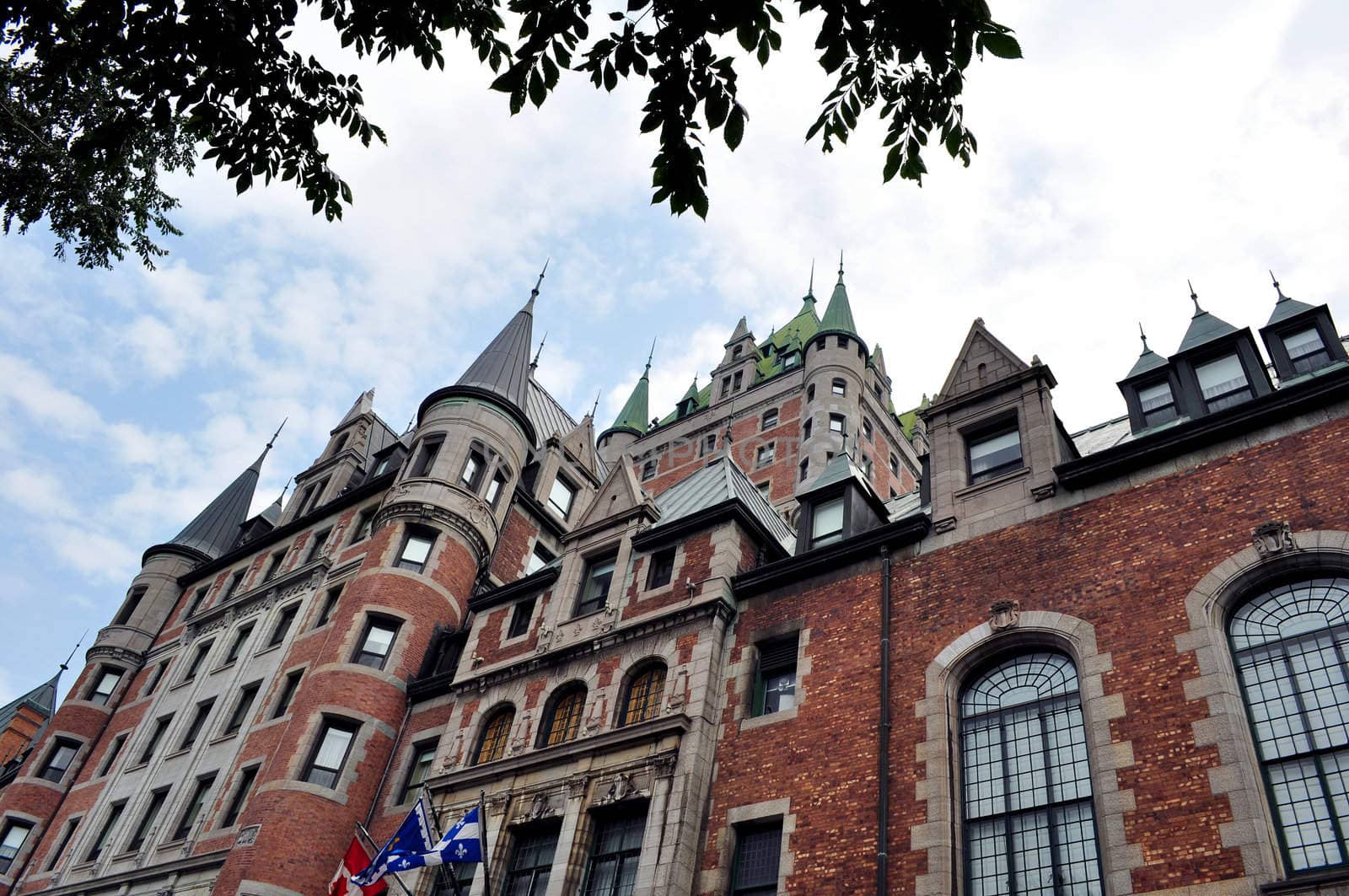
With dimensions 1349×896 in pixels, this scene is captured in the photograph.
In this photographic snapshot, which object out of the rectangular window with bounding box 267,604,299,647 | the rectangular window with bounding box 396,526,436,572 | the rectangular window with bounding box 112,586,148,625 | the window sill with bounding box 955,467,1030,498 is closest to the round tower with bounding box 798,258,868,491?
the rectangular window with bounding box 396,526,436,572

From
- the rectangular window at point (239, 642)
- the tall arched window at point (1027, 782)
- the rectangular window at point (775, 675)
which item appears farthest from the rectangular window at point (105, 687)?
the tall arched window at point (1027, 782)

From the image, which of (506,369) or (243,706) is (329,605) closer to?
(243,706)

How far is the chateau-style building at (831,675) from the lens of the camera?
16.1m

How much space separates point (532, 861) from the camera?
75.1 ft

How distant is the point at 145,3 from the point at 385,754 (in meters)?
24.3

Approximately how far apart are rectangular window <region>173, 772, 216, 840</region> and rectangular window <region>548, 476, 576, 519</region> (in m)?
15.4

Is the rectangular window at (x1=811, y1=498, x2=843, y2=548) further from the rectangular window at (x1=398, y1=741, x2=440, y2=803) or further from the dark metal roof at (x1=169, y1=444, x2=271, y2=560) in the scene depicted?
the dark metal roof at (x1=169, y1=444, x2=271, y2=560)

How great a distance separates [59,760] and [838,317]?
5222cm

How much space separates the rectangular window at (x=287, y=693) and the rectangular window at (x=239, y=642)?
5.20 metres

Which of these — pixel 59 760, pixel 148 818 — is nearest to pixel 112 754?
pixel 59 760

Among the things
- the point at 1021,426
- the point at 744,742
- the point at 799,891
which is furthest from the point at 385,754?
the point at 1021,426

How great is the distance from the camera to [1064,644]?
1842 cm

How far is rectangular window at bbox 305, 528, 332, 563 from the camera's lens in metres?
40.0

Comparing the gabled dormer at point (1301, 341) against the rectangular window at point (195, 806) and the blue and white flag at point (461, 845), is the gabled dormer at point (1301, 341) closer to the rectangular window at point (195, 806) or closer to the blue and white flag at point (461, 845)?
the blue and white flag at point (461, 845)
